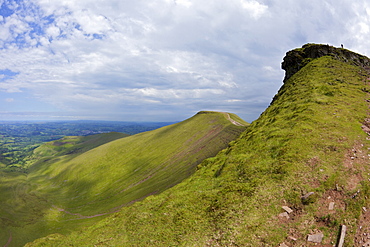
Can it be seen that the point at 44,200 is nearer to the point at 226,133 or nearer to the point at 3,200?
the point at 3,200

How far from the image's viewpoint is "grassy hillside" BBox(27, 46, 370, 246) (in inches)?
581

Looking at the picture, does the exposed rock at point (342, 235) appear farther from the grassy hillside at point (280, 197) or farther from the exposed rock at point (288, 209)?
the exposed rock at point (288, 209)

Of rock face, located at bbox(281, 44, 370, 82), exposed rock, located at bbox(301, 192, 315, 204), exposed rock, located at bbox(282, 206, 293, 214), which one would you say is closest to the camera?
exposed rock, located at bbox(282, 206, 293, 214)

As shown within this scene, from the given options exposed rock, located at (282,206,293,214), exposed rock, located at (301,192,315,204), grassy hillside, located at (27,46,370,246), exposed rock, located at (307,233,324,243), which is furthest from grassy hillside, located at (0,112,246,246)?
exposed rock, located at (307,233,324,243)

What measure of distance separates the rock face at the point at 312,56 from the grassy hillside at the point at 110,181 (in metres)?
38.5

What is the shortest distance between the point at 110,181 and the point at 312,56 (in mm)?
129532

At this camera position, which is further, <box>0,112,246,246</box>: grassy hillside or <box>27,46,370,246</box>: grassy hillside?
<box>0,112,246,246</box>: grassy hillside

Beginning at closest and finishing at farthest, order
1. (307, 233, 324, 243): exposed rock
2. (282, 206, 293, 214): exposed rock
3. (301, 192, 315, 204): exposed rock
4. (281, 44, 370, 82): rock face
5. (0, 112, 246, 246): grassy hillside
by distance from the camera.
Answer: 1. (307, 233, 324, 243): exposed rock
2. (282, 206, 293, 214): exposed rock
3. (301, 192, 315, 204): exposed rock
4. (281, 44, 370, 82): rock face
5. (0, 112, 246, 246): grassy hillside

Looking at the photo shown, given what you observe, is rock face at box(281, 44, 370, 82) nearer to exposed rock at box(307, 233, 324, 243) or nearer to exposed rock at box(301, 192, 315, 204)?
exposed rock at box(301, 192, 315, 204)

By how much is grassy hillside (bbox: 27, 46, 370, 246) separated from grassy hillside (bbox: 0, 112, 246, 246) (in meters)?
51.1

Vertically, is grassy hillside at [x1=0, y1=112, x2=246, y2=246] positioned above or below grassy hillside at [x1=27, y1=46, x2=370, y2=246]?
below

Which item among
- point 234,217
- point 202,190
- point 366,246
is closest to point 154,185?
point 202,190

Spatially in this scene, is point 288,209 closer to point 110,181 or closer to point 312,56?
point 312,56

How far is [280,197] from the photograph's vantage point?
704 inches
